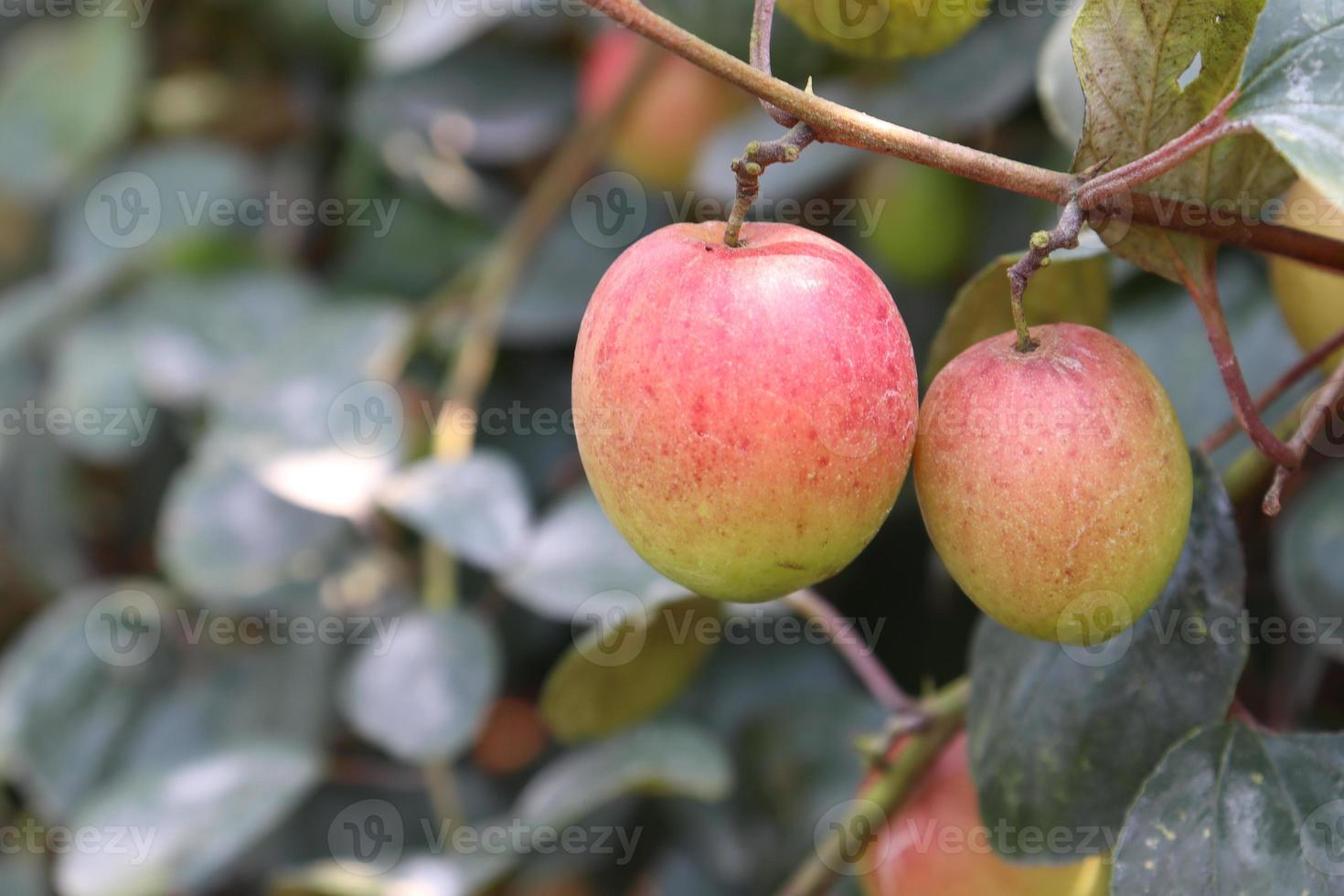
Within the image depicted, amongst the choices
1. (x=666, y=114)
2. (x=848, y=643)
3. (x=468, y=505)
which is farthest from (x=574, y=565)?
(x=666, y=114)

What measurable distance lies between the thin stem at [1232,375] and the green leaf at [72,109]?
45.6 inches

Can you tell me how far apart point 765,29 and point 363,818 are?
81 cm

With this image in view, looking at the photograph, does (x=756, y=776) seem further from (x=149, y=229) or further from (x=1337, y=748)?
(x=149, y=229)

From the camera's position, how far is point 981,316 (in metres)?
0.50

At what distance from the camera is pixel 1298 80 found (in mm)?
380

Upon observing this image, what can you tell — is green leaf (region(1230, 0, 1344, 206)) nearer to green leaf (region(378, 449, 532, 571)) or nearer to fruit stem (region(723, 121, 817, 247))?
fruit stem (region(723, 121, 817, 247))

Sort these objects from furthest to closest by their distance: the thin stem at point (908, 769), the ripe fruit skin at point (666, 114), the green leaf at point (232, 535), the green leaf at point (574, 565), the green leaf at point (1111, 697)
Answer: the ripe fruit skin at point (666, 114)
the green leaf at point (232, 535)
the green leaf at point (574, 565)
the thin stem at point (908, 769)
the green leaf at point (1111, 697)

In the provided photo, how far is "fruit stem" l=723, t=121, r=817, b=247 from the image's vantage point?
14.3 inches

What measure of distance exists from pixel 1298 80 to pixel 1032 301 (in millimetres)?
167

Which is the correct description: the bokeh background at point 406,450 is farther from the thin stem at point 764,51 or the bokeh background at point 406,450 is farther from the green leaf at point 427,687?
the thin stem at point 764,51

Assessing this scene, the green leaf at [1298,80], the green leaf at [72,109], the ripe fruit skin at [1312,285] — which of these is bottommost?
the green leaf at [72,109]

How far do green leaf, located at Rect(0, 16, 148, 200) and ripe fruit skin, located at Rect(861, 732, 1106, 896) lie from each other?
3.55 feet

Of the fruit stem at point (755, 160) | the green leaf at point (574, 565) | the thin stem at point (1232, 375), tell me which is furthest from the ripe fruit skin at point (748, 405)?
the green leaf at point (574, 565)

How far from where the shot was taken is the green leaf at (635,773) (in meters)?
0.67
